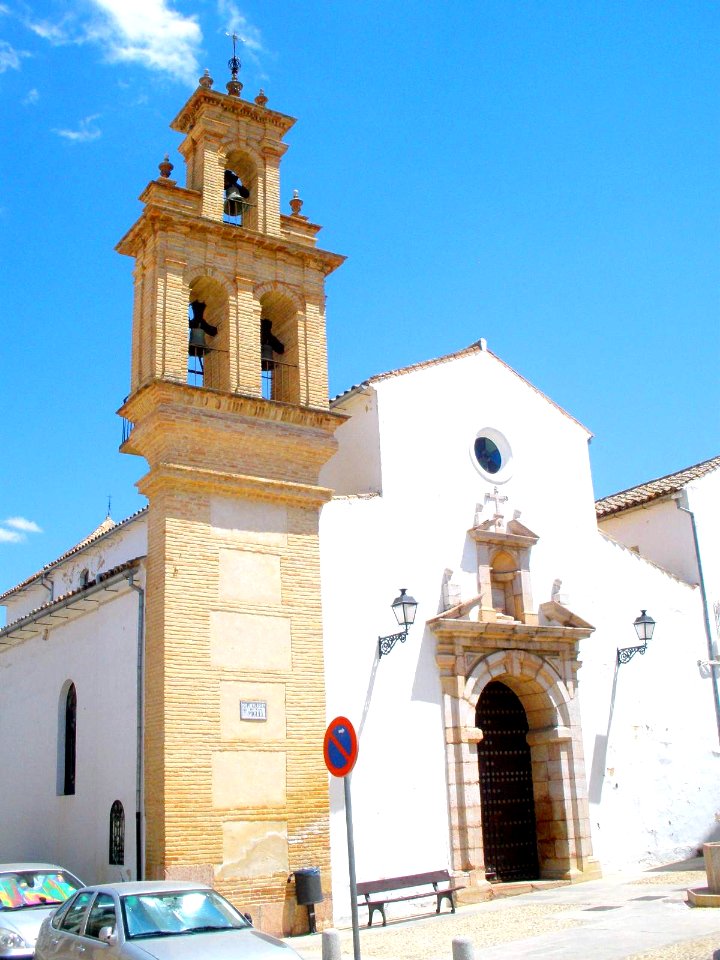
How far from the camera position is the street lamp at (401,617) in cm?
1380

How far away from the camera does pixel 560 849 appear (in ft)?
50.4

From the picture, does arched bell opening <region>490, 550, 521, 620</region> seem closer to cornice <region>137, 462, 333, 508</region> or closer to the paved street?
cornice <region>137, 462, 333, 508</region>

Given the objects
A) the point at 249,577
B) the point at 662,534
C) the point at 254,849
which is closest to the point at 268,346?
the point at 249,577

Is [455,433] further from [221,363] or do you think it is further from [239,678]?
[239,678]

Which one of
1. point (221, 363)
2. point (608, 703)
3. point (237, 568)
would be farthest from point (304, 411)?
point (608, 703)

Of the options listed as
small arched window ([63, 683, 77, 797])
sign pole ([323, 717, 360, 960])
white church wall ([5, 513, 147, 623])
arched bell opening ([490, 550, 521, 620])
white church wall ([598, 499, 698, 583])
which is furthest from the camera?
white church wall ([598, 499, 698, 583])

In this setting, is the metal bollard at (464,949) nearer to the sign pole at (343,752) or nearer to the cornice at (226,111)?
the sign pole at (343,752)

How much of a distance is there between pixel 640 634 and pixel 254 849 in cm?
786

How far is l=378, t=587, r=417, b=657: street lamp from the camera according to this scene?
13.8 m

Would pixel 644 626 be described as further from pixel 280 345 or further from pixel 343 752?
pixel 343 752

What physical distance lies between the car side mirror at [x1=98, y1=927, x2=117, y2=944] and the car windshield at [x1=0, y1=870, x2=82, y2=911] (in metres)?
3.18

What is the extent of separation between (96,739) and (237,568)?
3479 millimetres

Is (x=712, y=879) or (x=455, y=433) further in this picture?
(x=455, y=433)

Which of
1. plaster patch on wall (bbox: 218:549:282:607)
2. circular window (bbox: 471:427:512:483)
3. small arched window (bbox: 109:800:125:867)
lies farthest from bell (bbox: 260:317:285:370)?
small arched window (bbox: 109:800:125:867)
